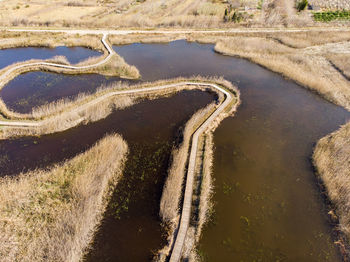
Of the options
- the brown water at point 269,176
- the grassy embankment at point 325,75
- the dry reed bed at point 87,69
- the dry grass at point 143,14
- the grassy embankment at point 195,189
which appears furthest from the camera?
the dry grass at point 143,14

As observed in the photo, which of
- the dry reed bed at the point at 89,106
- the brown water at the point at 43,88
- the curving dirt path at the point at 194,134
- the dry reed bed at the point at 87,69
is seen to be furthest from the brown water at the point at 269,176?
the brown water at the point at 43,88

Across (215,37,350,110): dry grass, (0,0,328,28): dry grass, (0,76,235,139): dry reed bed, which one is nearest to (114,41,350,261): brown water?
(215,37,350,110): dry grass

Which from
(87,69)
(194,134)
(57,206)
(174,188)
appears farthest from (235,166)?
(87,69)

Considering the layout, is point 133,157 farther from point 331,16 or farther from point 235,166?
point 331,16

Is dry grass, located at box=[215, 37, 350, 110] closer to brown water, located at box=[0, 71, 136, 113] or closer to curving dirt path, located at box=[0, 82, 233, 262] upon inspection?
curving dirt path, located at box=[0, 82, 233, 262]

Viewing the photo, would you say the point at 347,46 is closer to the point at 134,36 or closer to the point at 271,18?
the point at 271,18

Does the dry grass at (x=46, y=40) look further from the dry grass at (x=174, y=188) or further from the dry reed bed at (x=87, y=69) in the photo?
the dry grass at (x=174, y=188)

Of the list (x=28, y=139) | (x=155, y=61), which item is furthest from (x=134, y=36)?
(x=28, y=139)
